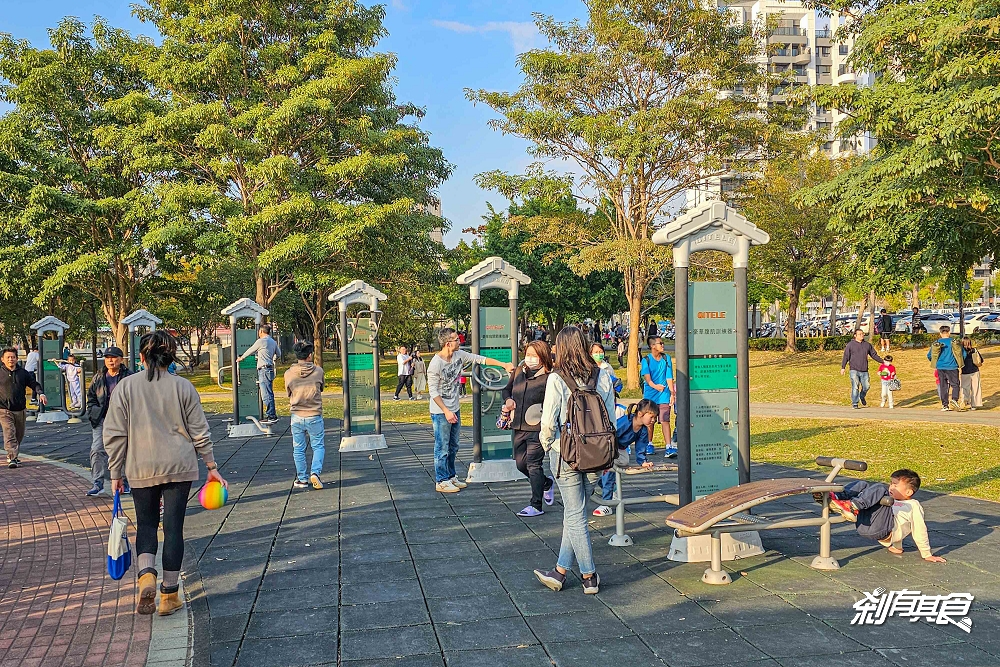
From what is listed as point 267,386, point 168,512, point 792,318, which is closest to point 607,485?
point 168,512

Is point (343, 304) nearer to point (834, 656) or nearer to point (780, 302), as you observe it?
point (834, 656)

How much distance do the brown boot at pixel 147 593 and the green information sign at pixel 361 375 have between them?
7.94 meters

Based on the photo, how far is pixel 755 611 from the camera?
4980 millimetres

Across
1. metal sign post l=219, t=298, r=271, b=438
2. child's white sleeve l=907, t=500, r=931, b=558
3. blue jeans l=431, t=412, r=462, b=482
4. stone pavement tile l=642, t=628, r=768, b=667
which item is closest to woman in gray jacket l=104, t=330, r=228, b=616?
stone pavement tile l=642, t=628, r=768, b=667

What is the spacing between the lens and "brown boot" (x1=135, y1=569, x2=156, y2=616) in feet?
17.3

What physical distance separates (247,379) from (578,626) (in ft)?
40.8

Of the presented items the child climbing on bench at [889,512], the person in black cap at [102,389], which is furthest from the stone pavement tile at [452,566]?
the person in black cap at [102,389]

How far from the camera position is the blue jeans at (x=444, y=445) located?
899 cm

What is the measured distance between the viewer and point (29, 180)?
88.3 feet

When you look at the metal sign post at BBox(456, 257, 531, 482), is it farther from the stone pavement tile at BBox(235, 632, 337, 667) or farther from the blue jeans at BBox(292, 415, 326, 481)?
the stone pavement tile at BBox(235, 632, 337, 667)

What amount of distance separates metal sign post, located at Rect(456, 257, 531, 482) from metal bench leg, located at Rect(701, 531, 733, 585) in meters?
4.22

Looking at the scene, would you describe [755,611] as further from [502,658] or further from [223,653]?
[223,653]

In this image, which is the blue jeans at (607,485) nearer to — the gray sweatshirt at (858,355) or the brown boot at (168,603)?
the brown boot at (168,603)

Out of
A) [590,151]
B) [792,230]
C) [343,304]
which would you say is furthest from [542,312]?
[343,304]
